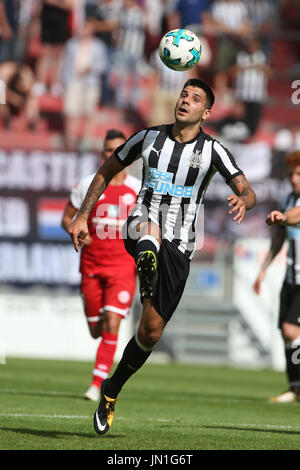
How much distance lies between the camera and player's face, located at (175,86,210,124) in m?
6.64

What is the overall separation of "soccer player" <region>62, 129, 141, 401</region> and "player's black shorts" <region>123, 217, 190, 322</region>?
2975mm

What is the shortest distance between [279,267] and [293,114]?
4.30m

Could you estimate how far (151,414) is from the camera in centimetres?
816

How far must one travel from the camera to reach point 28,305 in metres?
17.8

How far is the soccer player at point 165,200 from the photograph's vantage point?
6.49 metres

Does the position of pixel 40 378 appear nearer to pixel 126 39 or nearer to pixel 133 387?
pixel 133 387

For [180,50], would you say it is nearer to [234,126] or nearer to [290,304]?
[290,304]

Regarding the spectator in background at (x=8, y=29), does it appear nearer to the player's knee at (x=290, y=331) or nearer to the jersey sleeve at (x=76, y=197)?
the jersey sleeve at (x=76, y=197)

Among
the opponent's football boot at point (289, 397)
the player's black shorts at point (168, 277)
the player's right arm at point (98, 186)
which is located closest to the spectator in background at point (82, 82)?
the opponent's football boot at point (289, 397)

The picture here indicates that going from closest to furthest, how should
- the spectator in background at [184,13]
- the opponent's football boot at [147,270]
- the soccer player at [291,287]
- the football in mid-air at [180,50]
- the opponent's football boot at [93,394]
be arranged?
1. the opponent's football boot at [147,270]
2. the football in mid-air at [180,50]
3. the opponent's football boot at [93,394]
4. the soccer player at [291,287]
5. the spectator in background at [184,13]

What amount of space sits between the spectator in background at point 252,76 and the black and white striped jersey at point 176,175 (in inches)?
521

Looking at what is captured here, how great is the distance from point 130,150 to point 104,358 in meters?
3.20

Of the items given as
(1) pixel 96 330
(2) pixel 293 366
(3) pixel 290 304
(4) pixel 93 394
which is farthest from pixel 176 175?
(2) pixel 293 366
